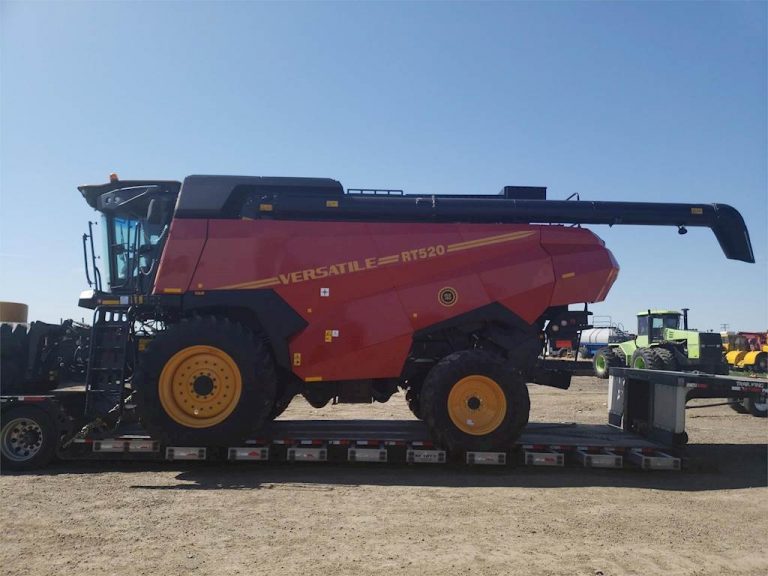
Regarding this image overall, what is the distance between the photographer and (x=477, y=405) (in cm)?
815

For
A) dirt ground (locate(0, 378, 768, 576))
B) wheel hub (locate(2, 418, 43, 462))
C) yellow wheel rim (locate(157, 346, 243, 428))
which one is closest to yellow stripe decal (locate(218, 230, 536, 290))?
yellow wheel rim (locate(157, 346, 243, 428))

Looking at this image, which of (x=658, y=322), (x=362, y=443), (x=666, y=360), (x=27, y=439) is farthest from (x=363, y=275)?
(x=658, y=322)

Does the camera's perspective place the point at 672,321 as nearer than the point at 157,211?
No

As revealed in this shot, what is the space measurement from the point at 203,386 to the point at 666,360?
57.8ft

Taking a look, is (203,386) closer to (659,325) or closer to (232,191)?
(232,191)

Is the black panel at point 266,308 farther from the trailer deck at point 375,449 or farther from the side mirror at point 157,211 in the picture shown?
the side mirror at point 157,211

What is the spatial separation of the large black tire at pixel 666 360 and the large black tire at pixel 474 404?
47.3 ft

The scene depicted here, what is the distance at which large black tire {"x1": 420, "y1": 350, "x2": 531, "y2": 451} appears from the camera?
26.5ft

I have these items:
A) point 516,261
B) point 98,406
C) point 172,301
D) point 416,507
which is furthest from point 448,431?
point 98,406

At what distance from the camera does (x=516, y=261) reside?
8.62m

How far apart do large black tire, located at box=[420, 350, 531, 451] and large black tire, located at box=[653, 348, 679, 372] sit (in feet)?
47.3

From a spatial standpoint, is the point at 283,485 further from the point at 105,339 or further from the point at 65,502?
the point at 105,339

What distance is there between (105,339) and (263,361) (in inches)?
95.2

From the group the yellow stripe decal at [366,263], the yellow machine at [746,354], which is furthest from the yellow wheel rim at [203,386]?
the yellow machine at [746,354]
